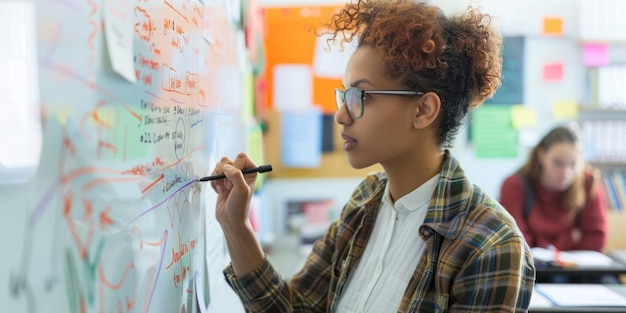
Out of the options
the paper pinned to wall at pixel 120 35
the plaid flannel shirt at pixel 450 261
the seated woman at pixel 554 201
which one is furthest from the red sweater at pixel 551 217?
the paper pinned to wall at pixel 120 35

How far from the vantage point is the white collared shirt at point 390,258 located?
39.1 inches

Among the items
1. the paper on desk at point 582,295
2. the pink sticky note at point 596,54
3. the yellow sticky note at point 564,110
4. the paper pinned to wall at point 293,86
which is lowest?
the paper on desk at point 582,295

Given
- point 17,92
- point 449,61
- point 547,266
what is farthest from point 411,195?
point 547,266

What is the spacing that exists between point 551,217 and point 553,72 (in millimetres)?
1304

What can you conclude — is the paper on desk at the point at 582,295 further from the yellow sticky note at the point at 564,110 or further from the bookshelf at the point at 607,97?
the yellow sticky note at the point at 564,110

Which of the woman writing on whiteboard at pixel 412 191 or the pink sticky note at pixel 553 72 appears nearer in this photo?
the woman writing on whiteboard at pixel 412 191

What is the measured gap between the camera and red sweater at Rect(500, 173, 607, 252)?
2576 millimetres

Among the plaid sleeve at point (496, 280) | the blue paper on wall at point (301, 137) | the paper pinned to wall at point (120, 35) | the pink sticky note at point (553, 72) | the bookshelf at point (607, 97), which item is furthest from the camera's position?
the pink sticky note at point (553, 72)

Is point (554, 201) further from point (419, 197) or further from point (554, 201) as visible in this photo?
point (419, 197)

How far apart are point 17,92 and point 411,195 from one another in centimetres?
74

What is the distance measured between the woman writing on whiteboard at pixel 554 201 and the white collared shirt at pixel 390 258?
1.68 metres

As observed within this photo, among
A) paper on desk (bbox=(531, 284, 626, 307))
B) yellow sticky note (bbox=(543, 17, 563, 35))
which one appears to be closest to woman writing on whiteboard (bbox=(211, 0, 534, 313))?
paper on desk (bbox=(531, 284, 626, 307))

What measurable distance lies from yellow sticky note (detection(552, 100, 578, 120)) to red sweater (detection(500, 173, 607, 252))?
39.6 inches

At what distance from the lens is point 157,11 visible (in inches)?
30.2
